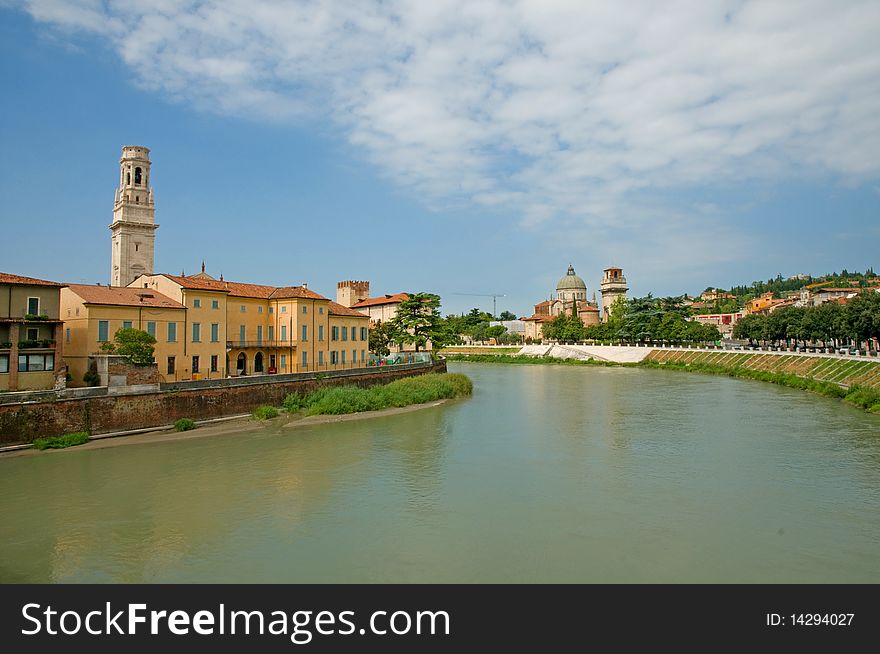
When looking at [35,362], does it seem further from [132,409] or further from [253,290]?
[253,290]

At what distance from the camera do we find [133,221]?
141ft

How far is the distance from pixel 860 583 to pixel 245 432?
66.4 ft

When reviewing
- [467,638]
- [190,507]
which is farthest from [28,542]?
[467,638]

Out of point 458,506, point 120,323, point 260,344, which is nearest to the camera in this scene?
point 458,506

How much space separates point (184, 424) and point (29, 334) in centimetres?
628

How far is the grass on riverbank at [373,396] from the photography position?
1088 inches

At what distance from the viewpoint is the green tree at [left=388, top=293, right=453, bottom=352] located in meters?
47.4

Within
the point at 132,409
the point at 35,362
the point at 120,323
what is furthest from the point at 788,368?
the point at 35,362

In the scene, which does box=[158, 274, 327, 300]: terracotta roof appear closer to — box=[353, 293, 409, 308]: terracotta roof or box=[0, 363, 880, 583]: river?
box=[0, 363, 880, 583]: river

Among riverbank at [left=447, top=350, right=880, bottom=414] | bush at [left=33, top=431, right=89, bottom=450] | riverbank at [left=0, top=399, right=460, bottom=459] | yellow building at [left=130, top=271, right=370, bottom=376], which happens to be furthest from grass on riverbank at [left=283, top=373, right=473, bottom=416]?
riverbank at [left=447, top=350, right=880, bottom=414]

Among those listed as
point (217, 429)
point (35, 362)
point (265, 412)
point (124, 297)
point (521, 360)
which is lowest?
point (217, 429)

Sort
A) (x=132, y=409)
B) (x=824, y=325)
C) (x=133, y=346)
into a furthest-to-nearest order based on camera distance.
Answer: (x=824, y=325)
(x=133, y=346)
(x=132, y=409)

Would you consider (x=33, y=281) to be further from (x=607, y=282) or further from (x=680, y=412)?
(x=607, y=282)

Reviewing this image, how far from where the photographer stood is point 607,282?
118m
